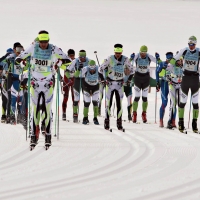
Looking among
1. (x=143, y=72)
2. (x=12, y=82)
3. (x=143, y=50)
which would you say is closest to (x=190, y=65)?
(x=143, y=50)

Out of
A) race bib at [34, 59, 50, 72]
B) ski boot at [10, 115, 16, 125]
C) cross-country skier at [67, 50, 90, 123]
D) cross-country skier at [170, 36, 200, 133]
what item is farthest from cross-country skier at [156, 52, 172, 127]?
race bib at [34, 59, 50, 72]

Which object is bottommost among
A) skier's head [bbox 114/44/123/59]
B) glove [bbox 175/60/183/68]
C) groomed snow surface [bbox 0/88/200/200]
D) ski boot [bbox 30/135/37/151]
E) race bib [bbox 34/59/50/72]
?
groomed snow surface [bbox 0/88/200/200]

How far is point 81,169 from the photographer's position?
9203 mm

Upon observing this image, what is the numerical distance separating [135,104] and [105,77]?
111 inches

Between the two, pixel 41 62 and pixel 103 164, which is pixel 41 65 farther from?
pixel 103 164

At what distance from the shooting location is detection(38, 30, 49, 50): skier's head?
1120cm

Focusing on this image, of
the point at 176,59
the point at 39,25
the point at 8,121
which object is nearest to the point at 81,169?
the point at 176,59

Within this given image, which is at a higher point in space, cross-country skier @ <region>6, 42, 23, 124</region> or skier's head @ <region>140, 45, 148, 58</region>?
skier's head @ <region>140, 45, 148, 58</region>

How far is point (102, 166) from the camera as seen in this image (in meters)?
9.48

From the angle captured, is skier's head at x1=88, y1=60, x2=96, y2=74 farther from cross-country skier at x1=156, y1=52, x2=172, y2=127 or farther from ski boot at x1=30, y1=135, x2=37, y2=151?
ski boot at x1=30, y1=135, x2=37, y2=151

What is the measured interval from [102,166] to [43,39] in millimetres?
2893

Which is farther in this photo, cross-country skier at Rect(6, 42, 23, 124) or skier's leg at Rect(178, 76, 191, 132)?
cross-country skier at Rect(6, 42, 23, 124)

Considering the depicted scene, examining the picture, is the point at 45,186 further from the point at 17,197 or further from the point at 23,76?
the point at 23,76

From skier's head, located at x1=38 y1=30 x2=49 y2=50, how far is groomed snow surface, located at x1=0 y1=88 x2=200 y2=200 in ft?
6.00
